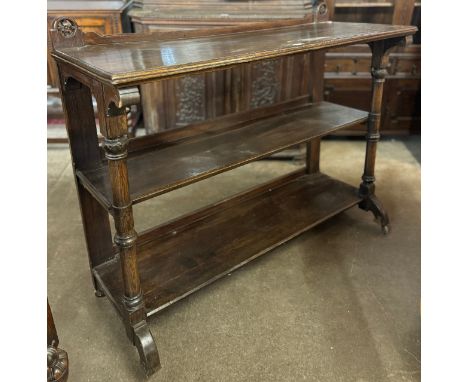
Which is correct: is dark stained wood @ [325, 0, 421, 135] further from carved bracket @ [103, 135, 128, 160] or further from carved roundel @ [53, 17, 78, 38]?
carved bracket @ [103, 135, 128, 160]

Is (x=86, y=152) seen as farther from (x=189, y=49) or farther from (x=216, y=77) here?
(x=216, y=77)

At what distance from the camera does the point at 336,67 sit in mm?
3432

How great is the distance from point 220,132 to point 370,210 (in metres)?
1.01

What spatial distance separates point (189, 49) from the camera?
162cm

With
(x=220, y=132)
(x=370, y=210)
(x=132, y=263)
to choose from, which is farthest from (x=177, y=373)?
(x=370, y=210)

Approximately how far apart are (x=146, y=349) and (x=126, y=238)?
448 millimetres

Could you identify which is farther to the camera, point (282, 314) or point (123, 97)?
point (282, 314)

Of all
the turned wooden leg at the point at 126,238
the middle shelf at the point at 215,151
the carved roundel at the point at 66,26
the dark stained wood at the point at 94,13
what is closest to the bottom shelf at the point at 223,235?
the turned wooden leg at the point at 126,238

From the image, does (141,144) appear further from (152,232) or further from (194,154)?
(152,232)

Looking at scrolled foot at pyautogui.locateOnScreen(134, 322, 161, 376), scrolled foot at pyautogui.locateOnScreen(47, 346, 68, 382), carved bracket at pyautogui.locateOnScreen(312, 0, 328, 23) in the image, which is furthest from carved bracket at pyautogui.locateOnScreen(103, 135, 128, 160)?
carved bracket at pyautogui.locateOnScreen(312, 0, 328, 23)

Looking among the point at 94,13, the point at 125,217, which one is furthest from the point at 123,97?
the point at 94,13

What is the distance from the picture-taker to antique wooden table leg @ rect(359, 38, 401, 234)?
7.30ft

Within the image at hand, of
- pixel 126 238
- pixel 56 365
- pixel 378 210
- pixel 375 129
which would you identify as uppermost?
pixel 375 129

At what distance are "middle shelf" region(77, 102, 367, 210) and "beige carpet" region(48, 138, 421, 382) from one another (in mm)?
633
